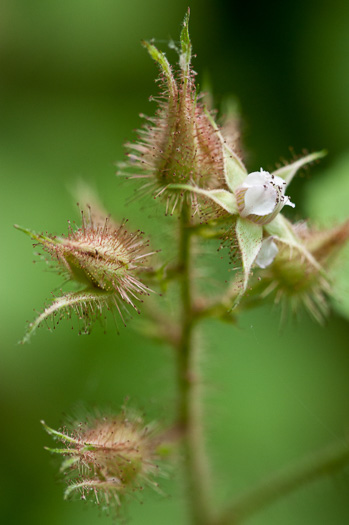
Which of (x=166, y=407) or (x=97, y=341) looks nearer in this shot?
(x=166, y=407)

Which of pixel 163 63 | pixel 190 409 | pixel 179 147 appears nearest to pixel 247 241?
pixel 179 147

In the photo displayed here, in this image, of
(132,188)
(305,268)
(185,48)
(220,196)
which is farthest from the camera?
(132,188)

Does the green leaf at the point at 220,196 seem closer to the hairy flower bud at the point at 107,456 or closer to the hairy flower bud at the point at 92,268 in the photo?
the hairy flower bud at the point at 92,268

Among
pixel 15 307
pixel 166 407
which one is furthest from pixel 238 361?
pixel 166 407

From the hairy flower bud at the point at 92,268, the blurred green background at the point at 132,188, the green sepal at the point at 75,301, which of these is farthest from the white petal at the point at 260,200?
the blurred green background at the point at 132,188

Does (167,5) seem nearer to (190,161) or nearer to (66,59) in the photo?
(66,59)

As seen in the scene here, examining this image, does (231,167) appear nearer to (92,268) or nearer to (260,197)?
(260,197)

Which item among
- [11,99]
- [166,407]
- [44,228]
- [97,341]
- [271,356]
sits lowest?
[166,407]

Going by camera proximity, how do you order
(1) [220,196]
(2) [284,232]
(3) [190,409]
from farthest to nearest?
(3) [190,409] < (2) [284,232] < (1) [220,196]
